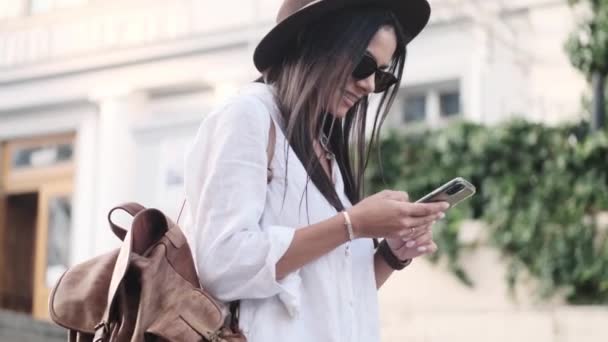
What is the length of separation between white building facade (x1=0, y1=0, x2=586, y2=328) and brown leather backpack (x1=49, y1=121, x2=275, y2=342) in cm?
859

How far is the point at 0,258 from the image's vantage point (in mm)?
14102

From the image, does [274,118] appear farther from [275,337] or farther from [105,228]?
[105,228]

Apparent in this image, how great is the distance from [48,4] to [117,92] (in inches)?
62.2

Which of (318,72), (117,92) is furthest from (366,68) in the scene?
(117,92)

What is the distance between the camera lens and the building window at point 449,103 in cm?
1112

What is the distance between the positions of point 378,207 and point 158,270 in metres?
0.43

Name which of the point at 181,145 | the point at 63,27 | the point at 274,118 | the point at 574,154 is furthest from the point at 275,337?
the point at 63,27

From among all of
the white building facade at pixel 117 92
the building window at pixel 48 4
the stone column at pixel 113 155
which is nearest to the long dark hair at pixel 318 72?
the white building facade at pixel 117 92

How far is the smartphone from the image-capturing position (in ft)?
Result: 7.70

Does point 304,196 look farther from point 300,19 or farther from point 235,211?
point 300,19

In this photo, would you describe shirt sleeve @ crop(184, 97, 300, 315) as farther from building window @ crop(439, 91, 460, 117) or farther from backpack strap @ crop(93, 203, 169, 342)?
building window @ crop(439, 91, 460, 117)

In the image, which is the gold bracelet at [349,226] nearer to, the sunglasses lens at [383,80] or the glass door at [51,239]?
the sunglasses lens at [383,80]

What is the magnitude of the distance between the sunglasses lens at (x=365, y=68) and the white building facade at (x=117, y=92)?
8259 millimetres

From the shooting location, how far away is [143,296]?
211 cm
